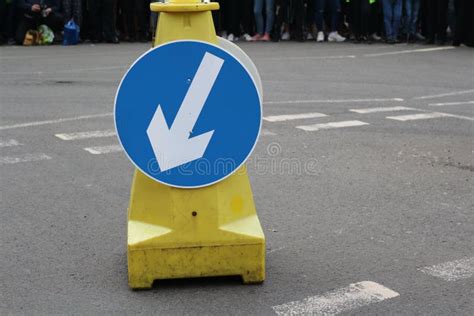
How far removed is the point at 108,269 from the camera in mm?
5840

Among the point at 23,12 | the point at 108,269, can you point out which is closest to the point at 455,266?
the point at 108,269

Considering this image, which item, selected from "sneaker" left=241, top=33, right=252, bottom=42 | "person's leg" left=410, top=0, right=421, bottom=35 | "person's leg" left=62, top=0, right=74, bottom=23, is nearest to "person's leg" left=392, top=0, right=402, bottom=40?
"person's leg" left=410, top=0, right=421, bottom=35

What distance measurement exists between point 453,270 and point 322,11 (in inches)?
632

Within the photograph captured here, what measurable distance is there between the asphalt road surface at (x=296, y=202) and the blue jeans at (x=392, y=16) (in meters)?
6.07

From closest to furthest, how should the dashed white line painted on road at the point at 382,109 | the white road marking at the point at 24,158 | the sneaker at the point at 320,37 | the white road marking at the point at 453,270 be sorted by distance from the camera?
the white road marking at the point at 453,270 → the white road marking at the point at 24,158 → the dashed white line painted on road at the point at 382,109 → the sneaker at the point at 320,37

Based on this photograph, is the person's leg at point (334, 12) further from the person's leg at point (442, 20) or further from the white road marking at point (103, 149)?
the white road marking at point (103, 149)

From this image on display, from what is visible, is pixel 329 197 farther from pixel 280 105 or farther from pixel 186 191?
pixel 280 105

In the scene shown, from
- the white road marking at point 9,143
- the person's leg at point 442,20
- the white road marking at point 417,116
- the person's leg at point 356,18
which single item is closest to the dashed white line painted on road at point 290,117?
the white road marking at point 417,116

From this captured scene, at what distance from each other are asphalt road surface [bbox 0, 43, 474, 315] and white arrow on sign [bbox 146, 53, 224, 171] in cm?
20

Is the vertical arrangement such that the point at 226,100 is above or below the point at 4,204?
above

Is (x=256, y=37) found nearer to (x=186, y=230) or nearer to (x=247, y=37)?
(x=247, y=37)

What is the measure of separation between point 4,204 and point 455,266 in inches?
137

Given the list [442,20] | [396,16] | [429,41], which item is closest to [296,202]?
[442,20]

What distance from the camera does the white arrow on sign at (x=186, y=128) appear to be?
537 cm
